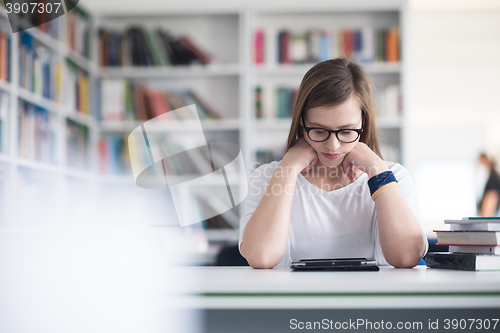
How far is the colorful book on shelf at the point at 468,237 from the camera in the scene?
3.02 ft

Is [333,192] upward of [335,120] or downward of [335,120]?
downward

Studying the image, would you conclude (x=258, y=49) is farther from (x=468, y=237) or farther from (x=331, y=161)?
(x=468, y=237)

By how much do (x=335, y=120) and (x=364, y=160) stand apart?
0.44 feet

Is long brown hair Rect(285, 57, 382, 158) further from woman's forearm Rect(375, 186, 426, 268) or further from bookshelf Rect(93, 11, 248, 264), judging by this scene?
bookshelf Rect(93, 11, 248, 264)

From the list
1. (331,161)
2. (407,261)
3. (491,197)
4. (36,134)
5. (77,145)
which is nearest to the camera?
(407,261)

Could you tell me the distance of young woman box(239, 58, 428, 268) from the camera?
109 centimetres

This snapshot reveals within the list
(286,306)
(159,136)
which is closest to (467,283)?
(286,306)

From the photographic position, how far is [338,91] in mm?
1186

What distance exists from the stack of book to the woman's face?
12.8 inches

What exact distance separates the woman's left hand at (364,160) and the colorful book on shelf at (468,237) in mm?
→ 213

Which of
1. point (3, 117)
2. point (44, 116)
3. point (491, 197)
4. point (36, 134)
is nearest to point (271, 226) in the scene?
point (3, 117)

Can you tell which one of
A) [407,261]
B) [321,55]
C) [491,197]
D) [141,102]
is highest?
[321,55]

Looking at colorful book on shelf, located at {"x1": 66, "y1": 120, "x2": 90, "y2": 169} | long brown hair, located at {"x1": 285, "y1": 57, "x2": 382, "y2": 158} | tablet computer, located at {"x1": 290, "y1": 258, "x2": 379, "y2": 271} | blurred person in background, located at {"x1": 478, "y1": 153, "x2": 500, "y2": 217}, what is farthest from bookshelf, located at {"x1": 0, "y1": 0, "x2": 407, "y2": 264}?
tablet computer, located at {"x1": 290, "y1": 258, "x2": 379, "y2": 271}

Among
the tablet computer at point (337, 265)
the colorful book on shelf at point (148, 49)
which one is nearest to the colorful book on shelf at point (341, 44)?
the colorful book on shelf at point (148, 49)
